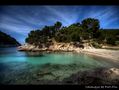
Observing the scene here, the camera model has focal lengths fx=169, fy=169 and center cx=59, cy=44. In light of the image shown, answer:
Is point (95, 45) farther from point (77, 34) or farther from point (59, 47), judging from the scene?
point (59, 47)

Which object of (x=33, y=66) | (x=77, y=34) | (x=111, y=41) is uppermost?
(x=77, y=34)

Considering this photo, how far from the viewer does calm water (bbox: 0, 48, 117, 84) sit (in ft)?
8.26

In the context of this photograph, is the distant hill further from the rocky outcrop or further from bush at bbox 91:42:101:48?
bush at bbox 91:42:101:48

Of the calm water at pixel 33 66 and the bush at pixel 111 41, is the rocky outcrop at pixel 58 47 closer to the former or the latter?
the calm water at pixel 33 66

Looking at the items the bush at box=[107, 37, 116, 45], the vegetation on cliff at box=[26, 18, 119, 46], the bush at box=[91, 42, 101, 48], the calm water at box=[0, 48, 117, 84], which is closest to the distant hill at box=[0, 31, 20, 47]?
the calm water at box=[0, 48, 117, 84]

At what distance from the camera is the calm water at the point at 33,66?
2518 mm

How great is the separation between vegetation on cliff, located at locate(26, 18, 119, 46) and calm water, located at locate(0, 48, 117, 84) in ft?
1.12

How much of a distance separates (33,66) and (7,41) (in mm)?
577

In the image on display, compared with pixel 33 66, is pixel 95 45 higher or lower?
higher

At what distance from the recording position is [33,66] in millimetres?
2609

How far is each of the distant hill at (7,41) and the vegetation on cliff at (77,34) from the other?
8.5 inches

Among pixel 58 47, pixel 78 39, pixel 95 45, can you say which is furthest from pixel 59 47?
pixel 95 45
